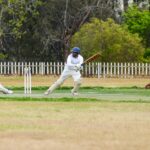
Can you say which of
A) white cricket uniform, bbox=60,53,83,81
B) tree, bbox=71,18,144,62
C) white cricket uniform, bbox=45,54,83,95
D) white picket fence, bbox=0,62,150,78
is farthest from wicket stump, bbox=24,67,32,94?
tree, bbox=71,18,144,62

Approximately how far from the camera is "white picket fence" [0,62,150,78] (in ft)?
161

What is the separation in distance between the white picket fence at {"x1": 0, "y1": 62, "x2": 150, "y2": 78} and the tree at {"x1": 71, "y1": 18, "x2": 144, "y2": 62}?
1.03 m

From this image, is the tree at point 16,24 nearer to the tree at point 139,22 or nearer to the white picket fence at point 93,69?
the white picket fence at point 93,69

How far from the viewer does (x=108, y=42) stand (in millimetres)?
49531

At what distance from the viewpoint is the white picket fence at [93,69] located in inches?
1930

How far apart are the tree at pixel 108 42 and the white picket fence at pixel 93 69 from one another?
103 cm

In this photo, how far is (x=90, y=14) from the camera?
54.5 meters

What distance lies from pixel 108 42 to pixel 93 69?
218cm

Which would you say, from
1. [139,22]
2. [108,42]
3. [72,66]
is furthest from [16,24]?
[72,66]
